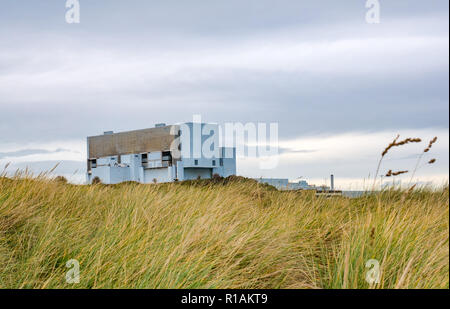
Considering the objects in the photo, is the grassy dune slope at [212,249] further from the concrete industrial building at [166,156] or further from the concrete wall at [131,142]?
the concrete wall at [131,142]

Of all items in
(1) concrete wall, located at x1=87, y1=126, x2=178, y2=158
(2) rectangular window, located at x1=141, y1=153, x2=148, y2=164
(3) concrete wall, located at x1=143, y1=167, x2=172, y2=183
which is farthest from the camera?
(2) rectangular window, located at x1=141, y1=153, x2=148, y2=164

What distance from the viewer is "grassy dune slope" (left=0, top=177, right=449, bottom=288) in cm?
329

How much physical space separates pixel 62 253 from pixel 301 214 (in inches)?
105

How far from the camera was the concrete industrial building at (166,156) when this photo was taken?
89.8ft

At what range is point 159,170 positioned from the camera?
1136 inches

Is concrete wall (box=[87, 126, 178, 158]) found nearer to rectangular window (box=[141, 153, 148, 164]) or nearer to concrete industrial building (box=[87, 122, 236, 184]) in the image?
concrete industrial building (box=[87, 122, 236, 184])

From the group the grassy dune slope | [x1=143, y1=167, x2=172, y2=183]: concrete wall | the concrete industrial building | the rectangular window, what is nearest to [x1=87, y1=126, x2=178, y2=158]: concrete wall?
the concrete industrial building

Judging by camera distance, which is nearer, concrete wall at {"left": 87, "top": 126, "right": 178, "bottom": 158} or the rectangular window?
concrete wall at {"left": 87, "top": 126, "right": 178, "bottom": 158}

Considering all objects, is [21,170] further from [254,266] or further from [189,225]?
[254,266]

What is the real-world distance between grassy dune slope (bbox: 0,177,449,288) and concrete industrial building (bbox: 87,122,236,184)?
21.3 metres

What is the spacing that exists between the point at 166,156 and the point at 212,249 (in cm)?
2491

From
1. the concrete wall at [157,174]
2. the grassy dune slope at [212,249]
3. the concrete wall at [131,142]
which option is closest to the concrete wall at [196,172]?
the concrete wall at [157,174]

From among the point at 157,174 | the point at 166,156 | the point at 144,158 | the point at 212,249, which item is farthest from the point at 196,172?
the point at 212,249
